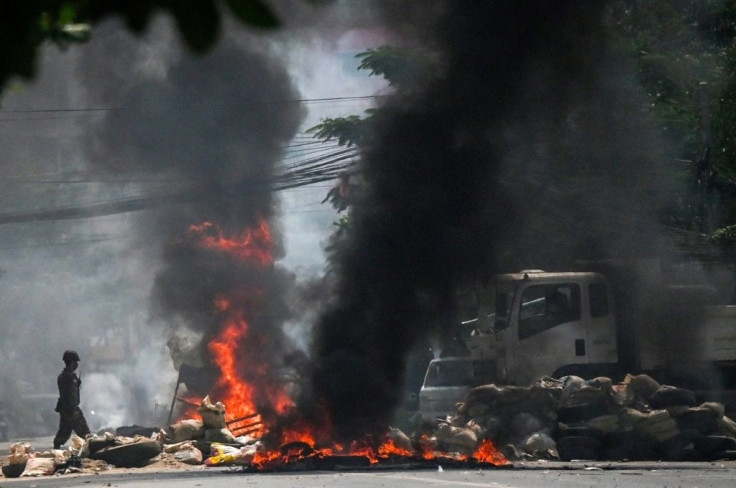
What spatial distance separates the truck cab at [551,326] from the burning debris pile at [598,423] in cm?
143

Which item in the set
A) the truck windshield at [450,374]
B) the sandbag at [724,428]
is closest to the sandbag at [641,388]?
the sandbag at [724,428]

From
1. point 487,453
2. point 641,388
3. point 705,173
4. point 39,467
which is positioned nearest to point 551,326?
point 641,388

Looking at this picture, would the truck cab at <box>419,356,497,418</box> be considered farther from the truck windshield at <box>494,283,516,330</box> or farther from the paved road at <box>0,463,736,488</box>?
the paved road at <box>0,463,736,488</box>

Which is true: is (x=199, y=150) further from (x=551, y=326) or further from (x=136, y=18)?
(x=136, y=18)

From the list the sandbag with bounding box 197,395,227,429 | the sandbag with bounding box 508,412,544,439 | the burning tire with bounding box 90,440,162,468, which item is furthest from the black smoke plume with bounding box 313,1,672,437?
the burning tire with bounding box 90,440,162,468

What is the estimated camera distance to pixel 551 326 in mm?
16094

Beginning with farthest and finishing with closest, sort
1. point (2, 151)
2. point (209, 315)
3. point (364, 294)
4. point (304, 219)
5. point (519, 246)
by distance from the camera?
point (304, 219) → point (2, 151) → point (209, 315) → point (519, 246) → point (364, 294)

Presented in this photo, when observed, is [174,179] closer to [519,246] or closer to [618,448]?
[519,246]

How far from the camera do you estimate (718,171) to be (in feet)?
63.4

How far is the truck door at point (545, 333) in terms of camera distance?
52.5 feet

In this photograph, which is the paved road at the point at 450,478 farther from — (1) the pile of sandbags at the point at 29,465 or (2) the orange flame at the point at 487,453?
(2) the orange flame at the point at 487,453

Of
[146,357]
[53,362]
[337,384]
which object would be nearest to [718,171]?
[337,384]

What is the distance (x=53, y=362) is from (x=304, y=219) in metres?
20.1

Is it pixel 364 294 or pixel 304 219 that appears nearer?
pixel 364 294
